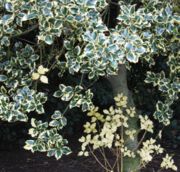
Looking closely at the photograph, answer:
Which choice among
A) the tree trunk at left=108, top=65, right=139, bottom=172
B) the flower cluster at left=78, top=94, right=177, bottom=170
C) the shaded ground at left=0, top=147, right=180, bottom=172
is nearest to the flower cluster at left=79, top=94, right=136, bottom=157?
the flower cluster at left=78, top=94, right=177, bottom=170

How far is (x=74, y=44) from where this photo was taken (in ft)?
8.43

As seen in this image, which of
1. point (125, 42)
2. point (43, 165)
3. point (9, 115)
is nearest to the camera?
point (125, 42)

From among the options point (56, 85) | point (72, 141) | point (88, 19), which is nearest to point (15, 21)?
point (88, 19)

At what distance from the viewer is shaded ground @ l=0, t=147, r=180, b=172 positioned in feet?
12.6

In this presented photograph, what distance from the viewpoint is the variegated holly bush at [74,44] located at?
2.22 meters

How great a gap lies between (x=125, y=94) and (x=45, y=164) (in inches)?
51.2

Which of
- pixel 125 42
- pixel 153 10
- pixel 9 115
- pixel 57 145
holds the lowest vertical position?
pixel 57 145

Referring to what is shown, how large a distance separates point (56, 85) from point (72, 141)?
0.66 metres

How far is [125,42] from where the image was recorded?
2.23m

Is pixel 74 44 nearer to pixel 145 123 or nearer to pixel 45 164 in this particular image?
pixel 145 123

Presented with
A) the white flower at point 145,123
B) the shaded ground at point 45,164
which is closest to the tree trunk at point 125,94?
the white flower at point 145,123

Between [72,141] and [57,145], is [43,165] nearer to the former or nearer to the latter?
[72,141]

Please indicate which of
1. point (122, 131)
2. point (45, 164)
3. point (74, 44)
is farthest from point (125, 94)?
point (45, 164)

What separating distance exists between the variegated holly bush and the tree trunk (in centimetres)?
21
